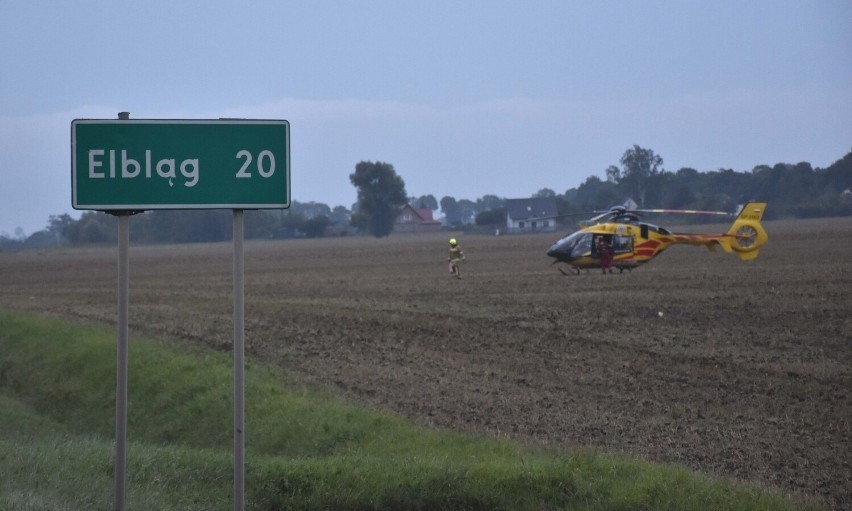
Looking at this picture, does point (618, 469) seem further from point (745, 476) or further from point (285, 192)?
point (285, 192)

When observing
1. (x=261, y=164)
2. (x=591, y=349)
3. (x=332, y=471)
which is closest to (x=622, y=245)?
(x=591, y=349)

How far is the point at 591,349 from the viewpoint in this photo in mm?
17656

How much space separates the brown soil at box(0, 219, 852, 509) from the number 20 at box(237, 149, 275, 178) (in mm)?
5145

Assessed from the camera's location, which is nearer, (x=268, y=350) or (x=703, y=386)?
(x=703, y=386)

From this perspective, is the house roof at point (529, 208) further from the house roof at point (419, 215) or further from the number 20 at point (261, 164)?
the number 20 at point (261, 164)

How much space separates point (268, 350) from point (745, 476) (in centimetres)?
1106

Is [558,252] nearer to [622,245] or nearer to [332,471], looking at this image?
[622,245]

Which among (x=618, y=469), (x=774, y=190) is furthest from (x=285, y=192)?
(x=774, y=190)

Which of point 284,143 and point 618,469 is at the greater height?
point 284,143

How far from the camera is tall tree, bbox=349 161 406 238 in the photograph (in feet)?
389

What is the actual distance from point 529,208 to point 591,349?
105 m

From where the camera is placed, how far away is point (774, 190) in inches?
4016

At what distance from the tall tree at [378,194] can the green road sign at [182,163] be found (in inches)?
4411

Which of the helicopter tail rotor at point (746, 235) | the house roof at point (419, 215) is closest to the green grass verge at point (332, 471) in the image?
the helicopter tail rotor at point (746, 235)
